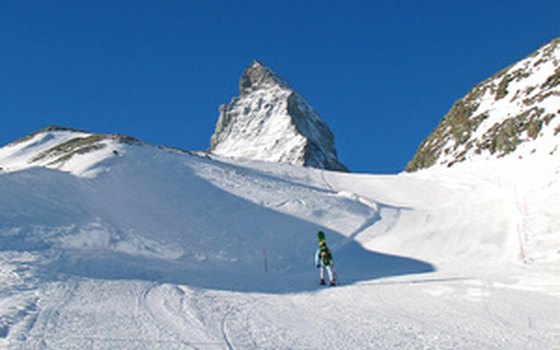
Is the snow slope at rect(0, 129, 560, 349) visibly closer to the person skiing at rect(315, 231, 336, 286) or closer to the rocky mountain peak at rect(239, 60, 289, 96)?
the person skiing at rect(315, 231, 336, 286)

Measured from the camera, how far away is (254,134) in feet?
497

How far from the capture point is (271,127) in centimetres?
14800

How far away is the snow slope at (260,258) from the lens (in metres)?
7.54

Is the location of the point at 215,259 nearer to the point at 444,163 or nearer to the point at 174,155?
the point at 174,155

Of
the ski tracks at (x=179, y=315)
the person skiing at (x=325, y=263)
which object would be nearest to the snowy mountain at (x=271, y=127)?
the person skiing at (x=325, y=263)

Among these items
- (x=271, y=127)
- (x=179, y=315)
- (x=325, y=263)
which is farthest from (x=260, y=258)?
(x=271, y=127)

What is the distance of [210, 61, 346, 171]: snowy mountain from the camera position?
13312 cm

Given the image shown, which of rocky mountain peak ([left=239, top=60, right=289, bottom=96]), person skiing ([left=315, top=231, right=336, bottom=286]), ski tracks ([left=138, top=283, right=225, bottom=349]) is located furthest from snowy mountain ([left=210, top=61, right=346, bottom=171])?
ski tracks ([left=138, top=283, right=225, bottom=349])

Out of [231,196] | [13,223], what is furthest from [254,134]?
[13,223]

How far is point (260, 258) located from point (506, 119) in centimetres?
2757

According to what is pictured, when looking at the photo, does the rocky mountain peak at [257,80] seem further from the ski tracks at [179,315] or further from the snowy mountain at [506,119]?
the ski tracks at [179,315]

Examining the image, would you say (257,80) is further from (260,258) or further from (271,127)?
(260,258)

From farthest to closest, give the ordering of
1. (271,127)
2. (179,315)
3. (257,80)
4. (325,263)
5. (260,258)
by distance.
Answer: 1. (257,80)
2. (271,127)
3. (260,258)
4. (325,263)
5. (179,315)

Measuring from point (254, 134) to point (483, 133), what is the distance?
116m
